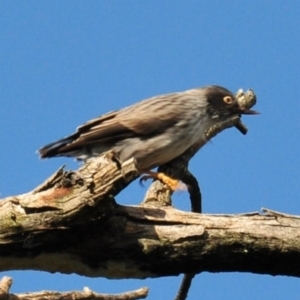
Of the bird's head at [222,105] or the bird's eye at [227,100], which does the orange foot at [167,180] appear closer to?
the bird's head at [222,105]

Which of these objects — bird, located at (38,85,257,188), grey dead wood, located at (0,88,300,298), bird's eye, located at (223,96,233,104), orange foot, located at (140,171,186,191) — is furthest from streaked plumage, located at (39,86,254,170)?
grey dead wood, located at (0,88,300,298)

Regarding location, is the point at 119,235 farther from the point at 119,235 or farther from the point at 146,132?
the point at 146,132

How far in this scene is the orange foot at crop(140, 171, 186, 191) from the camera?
8.69 metres

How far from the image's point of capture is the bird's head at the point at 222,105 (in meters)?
10.8

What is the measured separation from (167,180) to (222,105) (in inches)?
92.7

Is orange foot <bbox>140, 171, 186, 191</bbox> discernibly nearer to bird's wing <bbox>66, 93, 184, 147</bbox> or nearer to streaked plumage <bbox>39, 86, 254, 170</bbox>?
streaked plumage <bbox>39, 86, 254, 170</bbox>

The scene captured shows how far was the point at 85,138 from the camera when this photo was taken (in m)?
9.47

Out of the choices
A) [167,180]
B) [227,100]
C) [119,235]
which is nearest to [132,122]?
[167,180]

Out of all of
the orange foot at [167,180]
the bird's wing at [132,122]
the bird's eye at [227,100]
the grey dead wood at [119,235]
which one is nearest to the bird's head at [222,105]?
the bird's eye at [227,100]

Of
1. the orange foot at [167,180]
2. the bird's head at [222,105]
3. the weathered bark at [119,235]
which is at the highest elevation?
the bird's head at [222,105]

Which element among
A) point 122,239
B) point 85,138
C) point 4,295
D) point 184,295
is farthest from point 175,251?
point 85,138

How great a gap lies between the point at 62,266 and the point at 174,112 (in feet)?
15.7

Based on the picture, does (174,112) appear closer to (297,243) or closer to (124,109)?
(124,109)

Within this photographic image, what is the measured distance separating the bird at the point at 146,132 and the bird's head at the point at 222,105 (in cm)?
2
